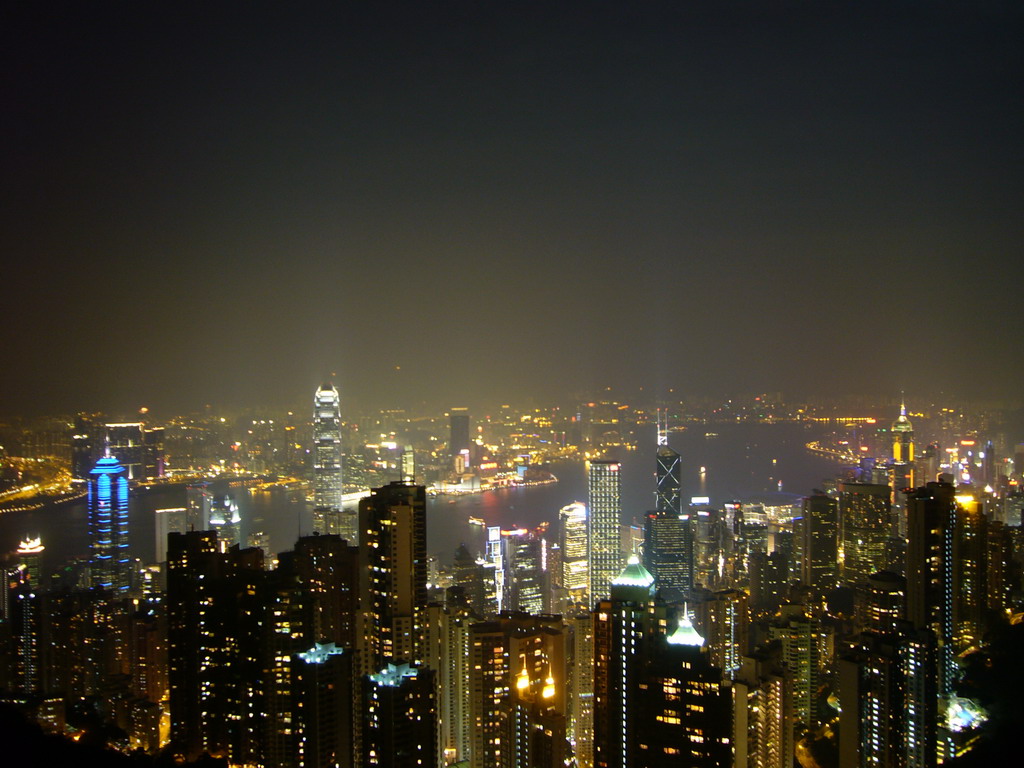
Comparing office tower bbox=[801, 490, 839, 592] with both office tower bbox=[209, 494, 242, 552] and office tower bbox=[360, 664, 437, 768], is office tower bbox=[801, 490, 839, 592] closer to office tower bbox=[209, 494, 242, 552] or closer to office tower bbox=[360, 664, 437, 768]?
office tower bbox=[360, 664, 437, 768]

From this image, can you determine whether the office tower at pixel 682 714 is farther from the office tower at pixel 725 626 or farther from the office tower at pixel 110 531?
the office tower at pixel 110 531

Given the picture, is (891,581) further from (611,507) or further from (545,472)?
(545,472)

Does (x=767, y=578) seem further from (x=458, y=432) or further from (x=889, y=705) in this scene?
(x=889, y=705)

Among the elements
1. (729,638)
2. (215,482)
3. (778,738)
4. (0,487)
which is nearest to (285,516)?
(215,482)

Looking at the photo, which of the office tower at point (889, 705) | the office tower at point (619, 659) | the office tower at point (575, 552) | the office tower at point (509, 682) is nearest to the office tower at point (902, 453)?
the office tower at point (575, 552)

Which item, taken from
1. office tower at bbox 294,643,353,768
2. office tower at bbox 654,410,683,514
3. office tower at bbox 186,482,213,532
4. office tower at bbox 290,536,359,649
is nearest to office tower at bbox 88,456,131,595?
office tower at bbox 186,482,213,532
